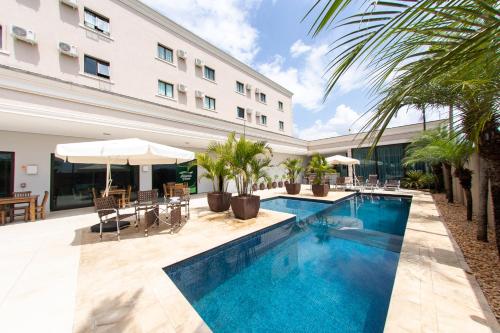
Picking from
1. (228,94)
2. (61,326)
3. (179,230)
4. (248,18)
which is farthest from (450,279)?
(228,94)

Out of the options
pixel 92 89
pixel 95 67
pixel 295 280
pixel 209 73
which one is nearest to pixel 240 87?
pixel 209 73

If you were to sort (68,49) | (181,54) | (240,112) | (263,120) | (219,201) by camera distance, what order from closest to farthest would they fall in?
(219,201) → (68,49) → (181,54) → (240,112) → (263,120)

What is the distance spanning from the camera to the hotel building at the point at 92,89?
288 inches

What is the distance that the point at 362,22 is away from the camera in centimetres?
108

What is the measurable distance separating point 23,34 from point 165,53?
22.3 feet

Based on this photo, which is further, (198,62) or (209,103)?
(209,103)

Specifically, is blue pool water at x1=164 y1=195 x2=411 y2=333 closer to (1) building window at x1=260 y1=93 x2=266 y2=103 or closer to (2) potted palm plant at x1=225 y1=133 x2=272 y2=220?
(2) potted palm plant at x1=225 y1=133 x2=272 y2=220

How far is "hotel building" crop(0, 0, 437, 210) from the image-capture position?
732 cm

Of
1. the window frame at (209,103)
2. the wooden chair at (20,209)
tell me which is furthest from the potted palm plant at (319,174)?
the wooden chair at (20,209)

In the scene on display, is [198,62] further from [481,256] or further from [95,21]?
[481,256]

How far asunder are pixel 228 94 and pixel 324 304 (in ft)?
55.5

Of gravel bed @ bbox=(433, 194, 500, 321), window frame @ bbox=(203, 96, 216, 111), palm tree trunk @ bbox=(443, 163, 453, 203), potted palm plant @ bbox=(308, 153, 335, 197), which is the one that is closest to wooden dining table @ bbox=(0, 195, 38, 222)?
window frame @ bbox=(203, 96, 216, 111)

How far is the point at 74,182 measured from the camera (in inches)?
391

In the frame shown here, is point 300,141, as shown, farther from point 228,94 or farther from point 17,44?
point 17,44
